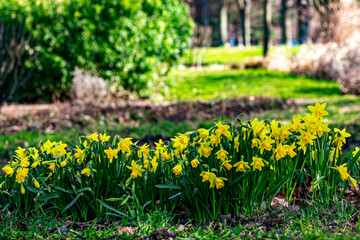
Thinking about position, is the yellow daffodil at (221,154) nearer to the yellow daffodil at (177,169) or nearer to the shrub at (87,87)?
the yellow daffodil at (177,169)

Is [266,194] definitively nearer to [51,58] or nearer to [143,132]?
[143,132]

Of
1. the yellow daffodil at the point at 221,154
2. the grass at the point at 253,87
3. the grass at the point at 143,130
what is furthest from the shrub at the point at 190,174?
the grass at the point at 253,87

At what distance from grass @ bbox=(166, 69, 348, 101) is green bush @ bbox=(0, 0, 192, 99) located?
125cm

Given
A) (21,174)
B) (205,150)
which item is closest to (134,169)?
(205,150)

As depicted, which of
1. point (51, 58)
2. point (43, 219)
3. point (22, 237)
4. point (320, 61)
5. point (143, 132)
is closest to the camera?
point (22, 237)

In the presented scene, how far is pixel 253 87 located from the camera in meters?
11.9

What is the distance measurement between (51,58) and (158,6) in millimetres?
2873

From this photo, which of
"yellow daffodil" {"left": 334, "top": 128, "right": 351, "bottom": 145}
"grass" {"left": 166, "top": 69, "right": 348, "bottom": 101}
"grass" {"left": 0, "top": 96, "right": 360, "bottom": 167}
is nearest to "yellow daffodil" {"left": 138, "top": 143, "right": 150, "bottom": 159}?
"yellow daffodil" {"left": 334, "top": 128, "right": 351, "bottom": 145}

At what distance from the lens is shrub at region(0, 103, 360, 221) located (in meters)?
2.46

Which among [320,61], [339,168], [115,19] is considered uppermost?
[115,19]

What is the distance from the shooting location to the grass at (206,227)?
7.20ft

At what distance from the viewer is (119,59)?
30.1 feet

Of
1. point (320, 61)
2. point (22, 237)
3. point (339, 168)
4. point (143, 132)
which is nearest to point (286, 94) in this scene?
point (320, 61)

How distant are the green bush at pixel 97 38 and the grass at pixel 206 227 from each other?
6603 millimetres
